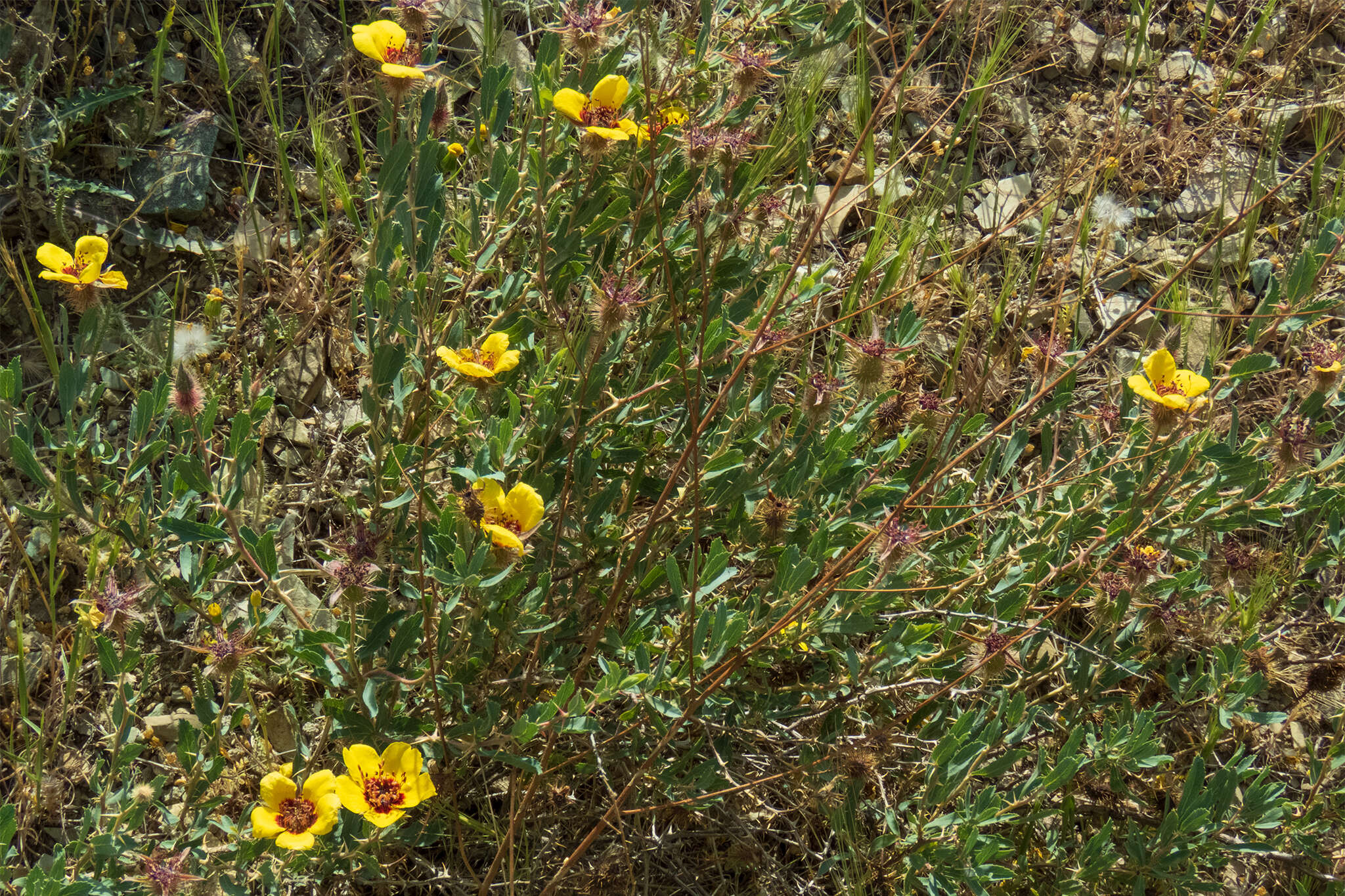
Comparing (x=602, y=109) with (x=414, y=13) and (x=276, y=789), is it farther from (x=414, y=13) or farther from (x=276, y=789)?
(x=276, y=789)

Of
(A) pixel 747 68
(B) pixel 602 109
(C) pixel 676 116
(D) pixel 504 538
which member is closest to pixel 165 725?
(D) pixel 504 538

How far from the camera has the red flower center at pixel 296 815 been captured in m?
2.12

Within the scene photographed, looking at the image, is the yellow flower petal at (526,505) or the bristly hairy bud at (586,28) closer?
the yellow flower petal at (526,505)

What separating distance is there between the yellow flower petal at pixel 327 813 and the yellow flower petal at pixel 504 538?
58cm

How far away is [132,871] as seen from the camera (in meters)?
2.57

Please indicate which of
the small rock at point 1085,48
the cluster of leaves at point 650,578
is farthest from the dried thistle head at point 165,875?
the small rock at point 1085,48

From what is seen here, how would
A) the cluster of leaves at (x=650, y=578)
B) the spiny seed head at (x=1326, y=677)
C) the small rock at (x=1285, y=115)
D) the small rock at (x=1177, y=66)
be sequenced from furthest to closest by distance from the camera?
the small rock at (x=1177, y=66) < the small rock at (x=1285, y=115) < the spiny seed head at (x=1326, y=677) < the cluster of leaves at (x=650, y=578)

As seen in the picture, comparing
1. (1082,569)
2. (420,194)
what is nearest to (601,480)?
(420,194)

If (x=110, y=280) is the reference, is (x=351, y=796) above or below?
below

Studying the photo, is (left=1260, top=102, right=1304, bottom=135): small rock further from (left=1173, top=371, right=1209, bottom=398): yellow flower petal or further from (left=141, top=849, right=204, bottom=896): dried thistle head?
(left=141, top=849, right=204, bottom=896): dried thistle head

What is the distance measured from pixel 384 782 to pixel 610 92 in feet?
4.98

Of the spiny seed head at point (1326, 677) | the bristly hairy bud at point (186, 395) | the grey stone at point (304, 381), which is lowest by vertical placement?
the grey stone at point (304, 381)

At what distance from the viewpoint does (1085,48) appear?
454cm

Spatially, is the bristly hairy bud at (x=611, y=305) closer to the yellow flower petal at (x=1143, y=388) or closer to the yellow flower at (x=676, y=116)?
the yellow flower at (x=676, y=116)
